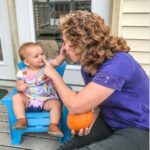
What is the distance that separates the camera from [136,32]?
214 cm

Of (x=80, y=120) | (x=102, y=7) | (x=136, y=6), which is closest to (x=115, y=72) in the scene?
(x=80, y=120)

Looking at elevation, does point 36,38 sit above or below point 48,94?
above

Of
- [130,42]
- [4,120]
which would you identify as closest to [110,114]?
[130,42]

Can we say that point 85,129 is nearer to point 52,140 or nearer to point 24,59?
point 52,140

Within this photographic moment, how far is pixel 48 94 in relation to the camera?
6.20 feet

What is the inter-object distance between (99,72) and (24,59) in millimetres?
845

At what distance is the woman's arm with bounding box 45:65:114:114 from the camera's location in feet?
3.83

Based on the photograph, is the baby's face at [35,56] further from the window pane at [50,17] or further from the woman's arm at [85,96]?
the window pane at [50,17]

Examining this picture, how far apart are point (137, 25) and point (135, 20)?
48 millimetres

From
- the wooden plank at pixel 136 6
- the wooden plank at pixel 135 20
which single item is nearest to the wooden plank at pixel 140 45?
the wooden plank at pixel 135 20

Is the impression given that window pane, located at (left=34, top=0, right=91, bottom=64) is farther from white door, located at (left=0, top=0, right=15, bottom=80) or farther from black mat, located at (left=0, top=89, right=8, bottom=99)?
black mat, located at (left=0, top=89, right=8, bottom=99)

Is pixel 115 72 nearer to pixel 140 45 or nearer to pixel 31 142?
pixel 31 142

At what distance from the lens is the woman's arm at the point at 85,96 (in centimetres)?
117

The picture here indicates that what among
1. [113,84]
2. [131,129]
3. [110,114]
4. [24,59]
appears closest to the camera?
[113,84]
